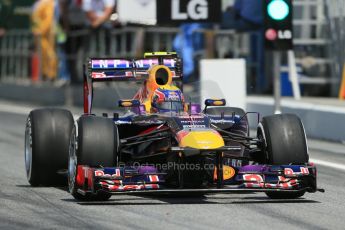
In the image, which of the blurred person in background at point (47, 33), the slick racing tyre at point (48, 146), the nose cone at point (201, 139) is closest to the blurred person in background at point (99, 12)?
the blurred person in background at point (47, 33)

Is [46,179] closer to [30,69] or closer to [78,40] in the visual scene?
[78,40]

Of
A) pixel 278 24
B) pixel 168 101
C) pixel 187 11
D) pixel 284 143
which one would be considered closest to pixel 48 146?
pixel 168 101

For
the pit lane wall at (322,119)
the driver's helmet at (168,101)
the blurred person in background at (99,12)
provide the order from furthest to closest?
the blurred person in background at (99,12)
the pit lane wall at (322,119)
the driver's helmet at (168,101)

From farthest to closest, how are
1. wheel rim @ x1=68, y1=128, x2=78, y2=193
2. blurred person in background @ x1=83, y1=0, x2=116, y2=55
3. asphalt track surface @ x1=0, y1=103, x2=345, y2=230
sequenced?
blurred person in background @ x1=83, y1=0, x2=116, y2=55, wheel rim @ x1=68, y1=128, x2=78, y2=193, asphalt track surface @ x1=0, y1=103, x2=345, y2=230

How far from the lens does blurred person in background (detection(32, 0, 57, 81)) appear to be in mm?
51344

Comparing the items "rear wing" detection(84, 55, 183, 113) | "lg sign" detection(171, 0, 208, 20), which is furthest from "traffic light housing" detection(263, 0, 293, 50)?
"rear wing" detection(84, 55, 183, 113)

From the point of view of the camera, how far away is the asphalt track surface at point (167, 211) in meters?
10.1

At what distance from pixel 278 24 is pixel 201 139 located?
11.3 meters

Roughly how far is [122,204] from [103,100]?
25129mm

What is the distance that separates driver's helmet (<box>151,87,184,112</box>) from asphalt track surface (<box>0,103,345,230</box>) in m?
1.14

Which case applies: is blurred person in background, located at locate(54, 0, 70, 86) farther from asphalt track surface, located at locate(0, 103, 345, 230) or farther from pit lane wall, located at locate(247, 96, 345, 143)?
asphalt track surface, located at locate(0, 103, 345, 230)

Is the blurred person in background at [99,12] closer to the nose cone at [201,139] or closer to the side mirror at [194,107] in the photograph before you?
the side mirror at [194,107]

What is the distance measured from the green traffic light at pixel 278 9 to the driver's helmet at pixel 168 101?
9.10 metres

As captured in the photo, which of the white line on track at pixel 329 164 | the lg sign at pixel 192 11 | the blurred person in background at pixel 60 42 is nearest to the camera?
the white line on track at pixel 329 164
